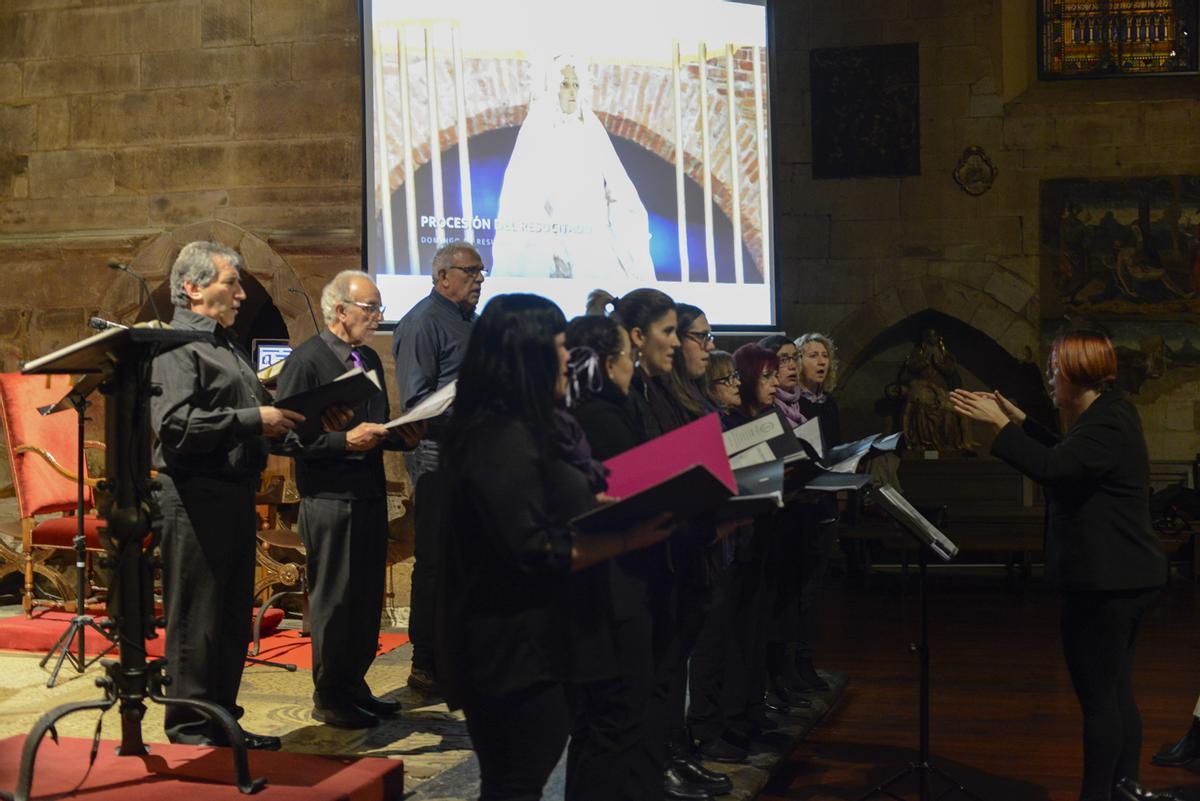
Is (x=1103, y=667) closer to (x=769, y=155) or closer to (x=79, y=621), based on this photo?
(x=79, y=621)

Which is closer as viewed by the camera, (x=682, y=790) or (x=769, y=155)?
(x=682, y=790)

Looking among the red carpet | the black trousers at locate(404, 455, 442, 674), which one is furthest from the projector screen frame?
the red carpet

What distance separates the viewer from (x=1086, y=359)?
3607 mm

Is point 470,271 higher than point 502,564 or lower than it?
higher

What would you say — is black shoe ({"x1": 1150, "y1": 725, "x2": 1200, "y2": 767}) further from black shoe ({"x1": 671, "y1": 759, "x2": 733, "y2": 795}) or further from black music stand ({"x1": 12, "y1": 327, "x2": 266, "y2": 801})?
black music stand ({"x1": 12, "y1": 327, "x2": 266, "y2": 801})

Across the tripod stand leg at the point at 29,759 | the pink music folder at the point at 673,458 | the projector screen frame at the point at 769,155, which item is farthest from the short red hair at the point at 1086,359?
the projector screen frame at the point at 769,155

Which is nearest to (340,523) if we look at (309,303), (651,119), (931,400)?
(309,303)

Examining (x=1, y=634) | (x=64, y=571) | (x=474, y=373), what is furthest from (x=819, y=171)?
(x=474, y=373)

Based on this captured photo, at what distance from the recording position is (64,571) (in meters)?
7.25

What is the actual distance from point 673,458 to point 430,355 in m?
2.41

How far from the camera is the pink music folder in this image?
256cm

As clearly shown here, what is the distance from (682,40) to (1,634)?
169 inches

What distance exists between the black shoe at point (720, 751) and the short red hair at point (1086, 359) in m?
1.53

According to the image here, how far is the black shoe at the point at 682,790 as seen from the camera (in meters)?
3.76
